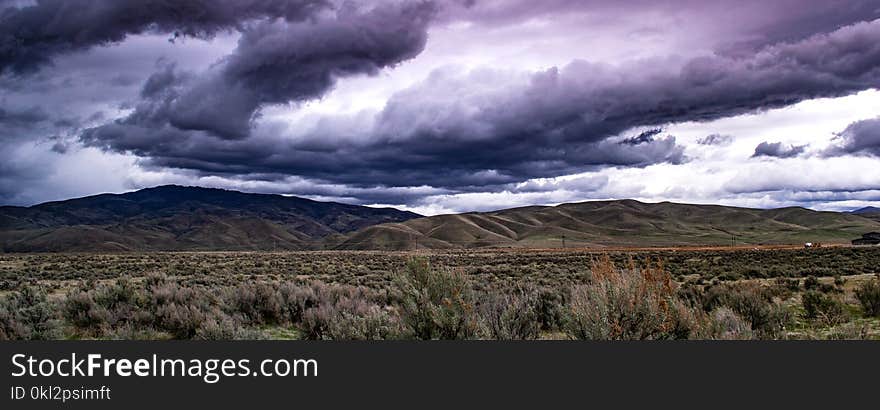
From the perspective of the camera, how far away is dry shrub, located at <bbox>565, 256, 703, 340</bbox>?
772 centimetres

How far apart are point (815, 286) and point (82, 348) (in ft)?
→ 90.3

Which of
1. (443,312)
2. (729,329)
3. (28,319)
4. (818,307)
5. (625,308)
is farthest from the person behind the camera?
(818,307)

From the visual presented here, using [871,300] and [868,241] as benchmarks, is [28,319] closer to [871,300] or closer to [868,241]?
[871,300]

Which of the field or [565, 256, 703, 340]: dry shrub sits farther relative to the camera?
the field

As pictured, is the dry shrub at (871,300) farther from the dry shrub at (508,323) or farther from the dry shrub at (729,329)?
the dry shrub at (508,323)

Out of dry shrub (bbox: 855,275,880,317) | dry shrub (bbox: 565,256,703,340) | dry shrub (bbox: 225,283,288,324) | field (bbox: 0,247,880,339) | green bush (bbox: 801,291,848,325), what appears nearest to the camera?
dry shrub (bbox: 565,256,703,340)

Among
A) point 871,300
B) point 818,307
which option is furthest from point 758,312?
point 871,300

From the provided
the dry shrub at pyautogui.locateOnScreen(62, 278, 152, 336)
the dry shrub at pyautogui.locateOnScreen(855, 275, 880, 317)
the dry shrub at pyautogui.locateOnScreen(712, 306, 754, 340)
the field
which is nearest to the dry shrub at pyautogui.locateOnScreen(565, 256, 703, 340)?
the field

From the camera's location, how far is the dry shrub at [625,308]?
7.72 metres

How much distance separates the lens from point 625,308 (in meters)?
7.79

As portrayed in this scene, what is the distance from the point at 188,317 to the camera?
1288 centimetres

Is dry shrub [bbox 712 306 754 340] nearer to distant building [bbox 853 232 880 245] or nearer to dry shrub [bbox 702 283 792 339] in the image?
dry shrub [bbox 702 283 792 339]

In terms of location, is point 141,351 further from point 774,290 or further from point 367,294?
point 774,290

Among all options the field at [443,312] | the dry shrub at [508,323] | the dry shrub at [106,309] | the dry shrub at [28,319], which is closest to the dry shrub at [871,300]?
the field at [443,312]
